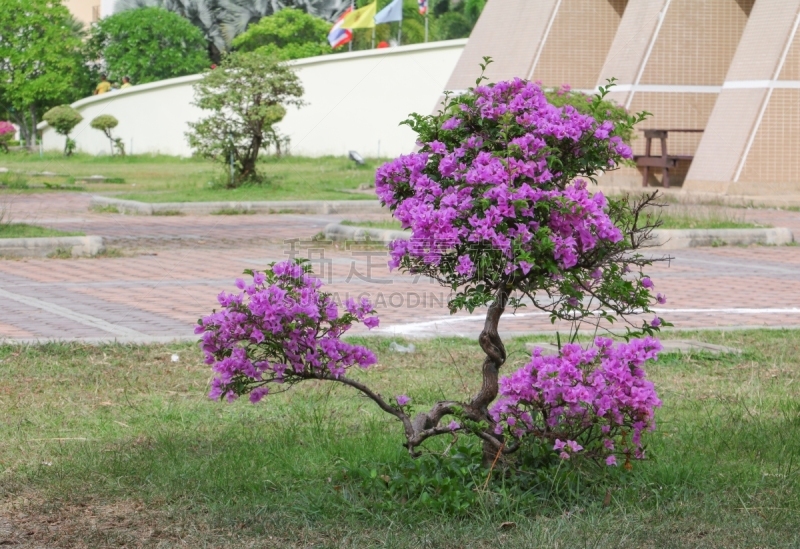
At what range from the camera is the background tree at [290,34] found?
5709 cm

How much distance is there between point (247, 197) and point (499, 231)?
56.1 feet

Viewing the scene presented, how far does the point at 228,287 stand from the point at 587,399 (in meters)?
6.59

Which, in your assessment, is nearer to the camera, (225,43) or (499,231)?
(499,231)

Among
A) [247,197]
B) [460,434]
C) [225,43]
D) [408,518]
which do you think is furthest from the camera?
[225,43]

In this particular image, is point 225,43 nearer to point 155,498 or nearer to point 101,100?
point 101,100

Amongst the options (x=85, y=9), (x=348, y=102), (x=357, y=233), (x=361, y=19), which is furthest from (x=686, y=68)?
(x=85, y=9)

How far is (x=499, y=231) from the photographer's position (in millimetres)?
4395

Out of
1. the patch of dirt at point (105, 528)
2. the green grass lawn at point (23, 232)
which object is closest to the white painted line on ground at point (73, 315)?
the green grass lawn at point (23, 232)

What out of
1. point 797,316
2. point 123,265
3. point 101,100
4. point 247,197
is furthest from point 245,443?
point 101,100

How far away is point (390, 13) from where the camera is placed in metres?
41.3

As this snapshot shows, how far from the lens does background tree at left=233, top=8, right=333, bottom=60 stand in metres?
57.1

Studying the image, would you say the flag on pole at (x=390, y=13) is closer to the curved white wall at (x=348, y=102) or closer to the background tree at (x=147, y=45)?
the curved white wall at (x=348, y=102)

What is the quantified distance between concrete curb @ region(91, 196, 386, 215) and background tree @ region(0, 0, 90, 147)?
1174 inches

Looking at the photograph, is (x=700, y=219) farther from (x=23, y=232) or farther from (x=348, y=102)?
(x=348, y=102)
